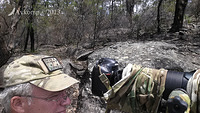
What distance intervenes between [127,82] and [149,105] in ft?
0.92

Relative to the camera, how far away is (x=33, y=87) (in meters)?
1.11

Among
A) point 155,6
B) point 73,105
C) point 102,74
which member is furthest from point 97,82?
point 155,6

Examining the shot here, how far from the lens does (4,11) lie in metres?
10.4

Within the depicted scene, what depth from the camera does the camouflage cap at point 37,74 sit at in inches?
42.6

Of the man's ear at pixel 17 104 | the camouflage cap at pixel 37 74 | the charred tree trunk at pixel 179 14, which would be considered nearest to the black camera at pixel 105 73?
the camouflage cap at pixel 37 74

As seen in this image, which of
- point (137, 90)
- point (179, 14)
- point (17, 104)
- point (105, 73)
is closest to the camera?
point (17, 104)

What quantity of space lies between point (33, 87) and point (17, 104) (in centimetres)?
15

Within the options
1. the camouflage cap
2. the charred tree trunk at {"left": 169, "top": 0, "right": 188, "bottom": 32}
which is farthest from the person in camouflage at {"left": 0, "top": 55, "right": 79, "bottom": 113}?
the charred tree trunk at {"left": 169, "top": 0, "right": 188, "bottom": 32}

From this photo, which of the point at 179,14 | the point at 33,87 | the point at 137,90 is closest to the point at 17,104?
the point at 33,87

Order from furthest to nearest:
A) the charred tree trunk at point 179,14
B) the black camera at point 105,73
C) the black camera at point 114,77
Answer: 1. the charred tree trunk at point 179,14
2. the black camera at point 105,73
3. the black camera at point 114,77

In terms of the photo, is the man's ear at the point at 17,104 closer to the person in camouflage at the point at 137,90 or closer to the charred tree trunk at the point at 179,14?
the person in camouflage at the point at 137,90

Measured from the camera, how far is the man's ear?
1.06 metres

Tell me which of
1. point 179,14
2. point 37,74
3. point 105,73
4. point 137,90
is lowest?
point 137,90

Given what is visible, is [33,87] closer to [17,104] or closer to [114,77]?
[17,104]
